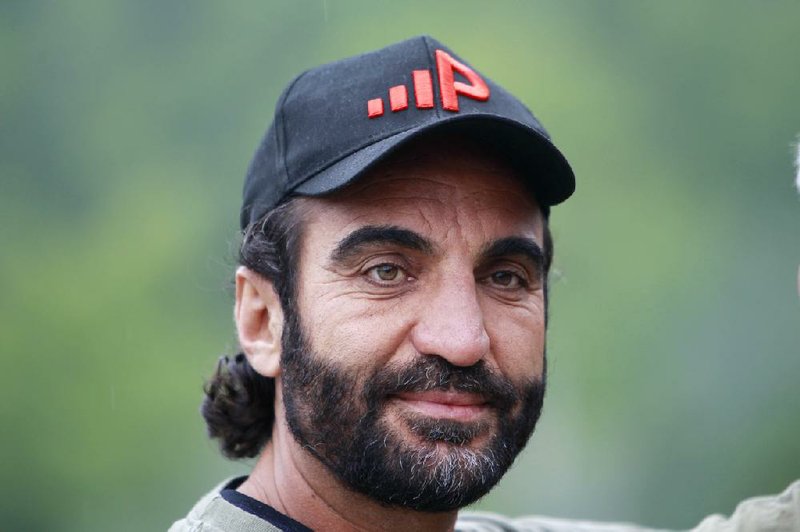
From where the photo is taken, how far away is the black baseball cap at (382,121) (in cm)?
284

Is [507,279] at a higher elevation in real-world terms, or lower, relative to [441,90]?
lower

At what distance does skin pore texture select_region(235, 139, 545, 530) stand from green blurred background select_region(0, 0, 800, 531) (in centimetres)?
485

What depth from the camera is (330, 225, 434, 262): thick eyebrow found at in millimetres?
2775

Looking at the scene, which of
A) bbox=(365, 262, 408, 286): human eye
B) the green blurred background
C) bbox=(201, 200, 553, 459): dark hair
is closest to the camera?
bbox=(365, 262, 408, 286): human eye

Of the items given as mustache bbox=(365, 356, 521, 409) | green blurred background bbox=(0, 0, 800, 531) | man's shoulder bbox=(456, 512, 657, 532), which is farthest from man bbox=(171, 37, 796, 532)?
green blurred background bbox=(0, 0, 800, 531)

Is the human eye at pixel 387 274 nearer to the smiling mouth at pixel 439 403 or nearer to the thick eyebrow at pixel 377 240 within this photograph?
the thick eyebrow at pixel 377 240

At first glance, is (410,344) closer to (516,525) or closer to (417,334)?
(417,334)

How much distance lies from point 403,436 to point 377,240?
1.39 ft

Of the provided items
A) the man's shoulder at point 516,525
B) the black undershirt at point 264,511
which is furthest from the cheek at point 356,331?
the man's shoulder at point 516,525

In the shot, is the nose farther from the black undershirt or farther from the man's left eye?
the black undershirt

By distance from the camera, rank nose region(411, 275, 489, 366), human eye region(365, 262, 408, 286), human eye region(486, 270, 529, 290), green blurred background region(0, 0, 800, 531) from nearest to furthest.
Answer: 1. nose region(411, 275, 489, 366)
2. human eye region(365, 262, 408, 286)
3. human eye region(486, 270, 529, 290)
4. green blurred background region(0, 0, 800, 531)

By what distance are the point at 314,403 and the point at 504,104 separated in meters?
0.82

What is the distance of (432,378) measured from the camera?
8.86 ft

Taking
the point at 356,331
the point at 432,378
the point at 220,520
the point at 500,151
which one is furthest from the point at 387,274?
the point at 220,520
